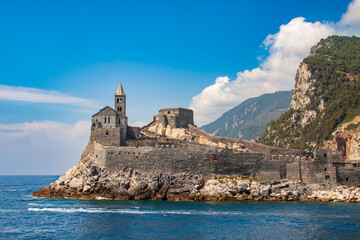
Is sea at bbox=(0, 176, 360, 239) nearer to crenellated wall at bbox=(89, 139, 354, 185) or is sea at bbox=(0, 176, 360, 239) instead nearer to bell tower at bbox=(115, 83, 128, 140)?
crenellated wall at bbox=(89, 139, 354, 185)

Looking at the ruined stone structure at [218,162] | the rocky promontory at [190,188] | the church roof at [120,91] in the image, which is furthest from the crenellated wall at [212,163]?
the church roof at [120,91]

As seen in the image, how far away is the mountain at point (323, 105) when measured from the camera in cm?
10362

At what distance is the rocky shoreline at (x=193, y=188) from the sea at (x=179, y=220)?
2.64 meters

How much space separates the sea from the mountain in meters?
43.1

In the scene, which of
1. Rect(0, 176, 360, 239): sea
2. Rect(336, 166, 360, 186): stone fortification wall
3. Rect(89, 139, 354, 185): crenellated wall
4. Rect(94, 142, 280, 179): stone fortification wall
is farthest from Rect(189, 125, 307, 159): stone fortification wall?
Rect(0, 176, 360, 239): sea

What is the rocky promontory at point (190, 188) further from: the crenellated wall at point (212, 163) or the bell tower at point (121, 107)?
the bell tower at point (121, 107)

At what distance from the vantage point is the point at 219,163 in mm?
68312

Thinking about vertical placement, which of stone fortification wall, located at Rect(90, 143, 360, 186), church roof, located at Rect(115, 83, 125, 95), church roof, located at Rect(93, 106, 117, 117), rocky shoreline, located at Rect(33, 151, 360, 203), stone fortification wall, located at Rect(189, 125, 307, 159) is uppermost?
church roof, located at Rect(115, 83, 125, 95)

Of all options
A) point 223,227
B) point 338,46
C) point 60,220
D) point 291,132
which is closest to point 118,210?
point 60,220

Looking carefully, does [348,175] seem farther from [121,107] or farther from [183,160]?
[121,107]

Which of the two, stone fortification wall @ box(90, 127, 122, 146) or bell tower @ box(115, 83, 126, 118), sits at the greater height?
bell tower @ box(115, 83, 126, 118)

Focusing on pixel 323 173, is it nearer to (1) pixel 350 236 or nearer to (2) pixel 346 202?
(2) pixel 346 202

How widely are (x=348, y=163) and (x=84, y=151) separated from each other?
45.4 meters

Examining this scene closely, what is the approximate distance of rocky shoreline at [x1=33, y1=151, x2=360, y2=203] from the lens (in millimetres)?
65188
